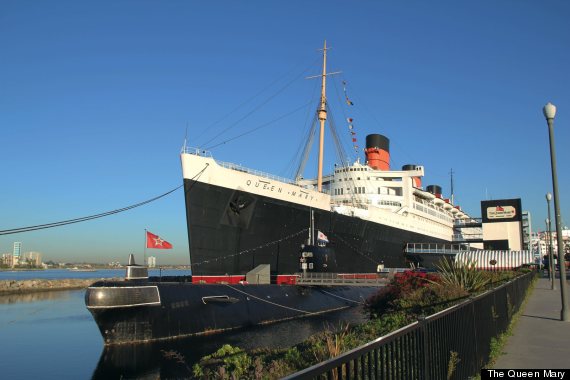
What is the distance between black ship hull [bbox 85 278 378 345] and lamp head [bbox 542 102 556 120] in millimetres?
14358

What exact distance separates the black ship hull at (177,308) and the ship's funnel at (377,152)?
86.6 ft

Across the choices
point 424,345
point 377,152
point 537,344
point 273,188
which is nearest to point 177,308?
point 273,188

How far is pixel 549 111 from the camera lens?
13.2 meters

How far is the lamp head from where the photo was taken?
1313cm

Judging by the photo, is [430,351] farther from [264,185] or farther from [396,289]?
[264,185]

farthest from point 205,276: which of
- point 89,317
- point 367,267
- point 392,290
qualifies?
point 367,267

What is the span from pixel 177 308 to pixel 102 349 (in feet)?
11.3

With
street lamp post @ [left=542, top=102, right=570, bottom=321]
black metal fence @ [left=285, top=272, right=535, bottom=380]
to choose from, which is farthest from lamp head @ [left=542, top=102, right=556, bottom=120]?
black metal fence @ [left=285, top=272, right=535, bottom=380]

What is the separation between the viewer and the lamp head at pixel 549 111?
43.1ft

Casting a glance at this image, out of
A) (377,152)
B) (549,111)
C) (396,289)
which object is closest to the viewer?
(549,111)

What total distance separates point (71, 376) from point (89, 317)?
60.5 feet

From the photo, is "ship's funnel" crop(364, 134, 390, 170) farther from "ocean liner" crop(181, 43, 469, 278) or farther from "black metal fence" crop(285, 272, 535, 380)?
"black metal fence" crop(285, 272, 535, 380)

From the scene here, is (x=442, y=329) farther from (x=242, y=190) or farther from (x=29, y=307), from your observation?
(x=29, y=307)

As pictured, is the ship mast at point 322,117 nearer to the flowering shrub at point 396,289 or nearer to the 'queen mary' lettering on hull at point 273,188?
the 'queen mary' lettering on hull at point 273,188
